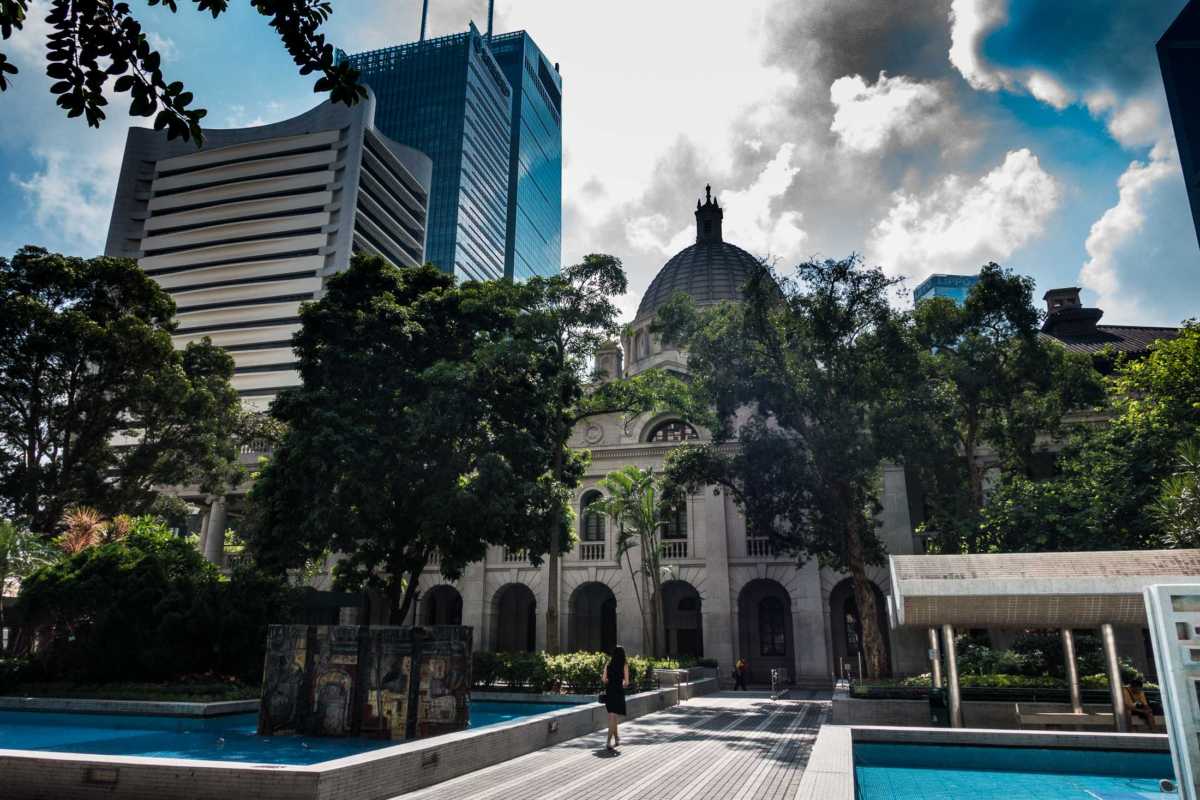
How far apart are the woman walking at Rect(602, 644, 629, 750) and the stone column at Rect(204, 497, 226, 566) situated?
31111 mm

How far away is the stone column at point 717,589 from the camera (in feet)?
100

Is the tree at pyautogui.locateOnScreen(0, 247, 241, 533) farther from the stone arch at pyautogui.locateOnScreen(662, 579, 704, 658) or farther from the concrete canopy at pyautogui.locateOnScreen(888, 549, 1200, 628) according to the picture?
the concrete canopy at pyautogui.locateOnScreen(888, 549, 1200, 628)

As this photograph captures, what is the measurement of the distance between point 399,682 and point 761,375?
1522 cm

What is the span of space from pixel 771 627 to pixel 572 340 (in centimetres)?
1851

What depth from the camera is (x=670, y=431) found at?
3522cm

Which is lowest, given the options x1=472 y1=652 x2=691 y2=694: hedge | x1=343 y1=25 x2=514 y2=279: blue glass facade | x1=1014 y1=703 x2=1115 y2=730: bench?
x1=1014 y1=703 x2=1115 y2=730: bench

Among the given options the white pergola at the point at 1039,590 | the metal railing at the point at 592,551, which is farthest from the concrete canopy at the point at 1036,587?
the metal railing at the point at 592,551

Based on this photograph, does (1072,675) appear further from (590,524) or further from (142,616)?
(590,524)

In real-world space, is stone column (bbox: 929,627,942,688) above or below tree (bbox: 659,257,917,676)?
below

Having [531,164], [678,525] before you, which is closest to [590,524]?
[678,525]

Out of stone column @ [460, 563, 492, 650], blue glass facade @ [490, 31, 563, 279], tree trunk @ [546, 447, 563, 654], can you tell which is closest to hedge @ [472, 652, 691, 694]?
tree trunk @ [546, 447, 563, 654]

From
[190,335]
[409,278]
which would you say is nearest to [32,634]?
[409,278]

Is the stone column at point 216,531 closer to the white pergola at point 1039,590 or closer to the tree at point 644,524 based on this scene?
the tree at point 644,524

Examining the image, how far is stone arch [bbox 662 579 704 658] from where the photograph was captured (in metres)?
35.5
